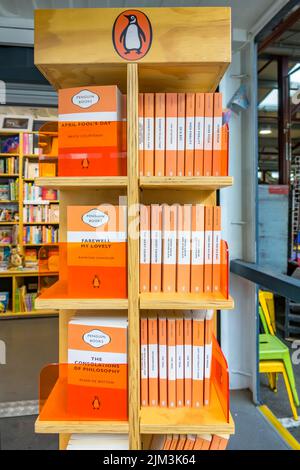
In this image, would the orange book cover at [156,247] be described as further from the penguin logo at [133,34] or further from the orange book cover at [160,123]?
the penguin logo at [133,34]

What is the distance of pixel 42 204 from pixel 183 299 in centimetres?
404

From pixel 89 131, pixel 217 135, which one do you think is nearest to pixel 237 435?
pixel 217 135

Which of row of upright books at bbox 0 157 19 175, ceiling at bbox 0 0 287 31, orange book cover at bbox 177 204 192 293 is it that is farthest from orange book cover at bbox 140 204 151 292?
row of upright books at bbox 0 157 19 175

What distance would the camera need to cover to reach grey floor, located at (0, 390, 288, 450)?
74.9 inches

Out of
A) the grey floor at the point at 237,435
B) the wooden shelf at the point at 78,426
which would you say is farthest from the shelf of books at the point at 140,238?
the grey floor at the point at 237,435

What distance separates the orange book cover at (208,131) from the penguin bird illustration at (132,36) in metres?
0.30

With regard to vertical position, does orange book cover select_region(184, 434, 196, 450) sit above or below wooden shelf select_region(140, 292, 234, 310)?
below

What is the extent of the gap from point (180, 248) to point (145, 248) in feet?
0.42

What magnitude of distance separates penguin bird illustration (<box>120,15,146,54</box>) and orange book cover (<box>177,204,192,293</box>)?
1.93 ft

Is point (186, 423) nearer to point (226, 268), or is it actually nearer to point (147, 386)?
point (147, 386)

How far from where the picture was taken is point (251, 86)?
230 centimetres

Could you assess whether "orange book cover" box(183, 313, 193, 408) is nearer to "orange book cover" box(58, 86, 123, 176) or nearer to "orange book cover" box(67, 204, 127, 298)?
"orange book cover" box(67, 204, 127, 298)

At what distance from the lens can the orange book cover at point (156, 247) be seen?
1164mm
